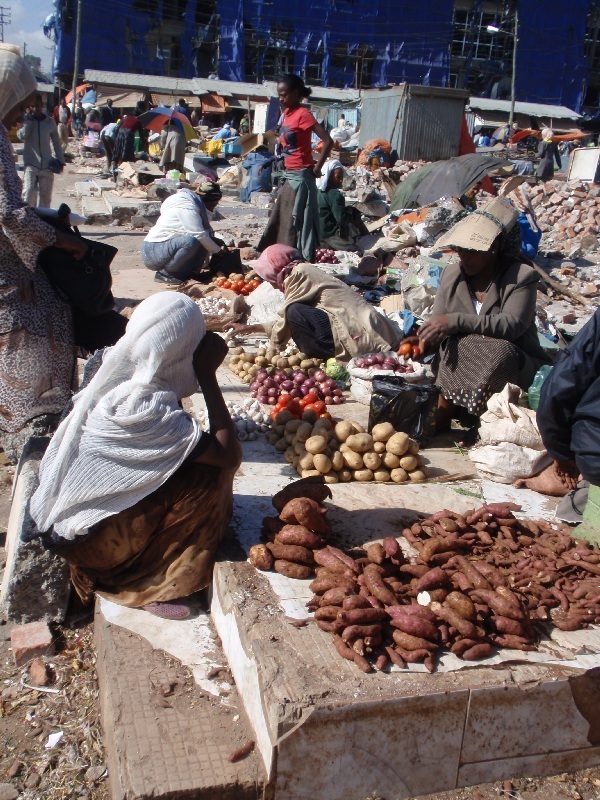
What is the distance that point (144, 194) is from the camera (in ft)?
51.3

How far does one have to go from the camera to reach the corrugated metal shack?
69.9 feet

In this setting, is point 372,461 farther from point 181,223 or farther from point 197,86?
point 197,86

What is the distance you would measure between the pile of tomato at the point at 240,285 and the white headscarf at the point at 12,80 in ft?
14.8

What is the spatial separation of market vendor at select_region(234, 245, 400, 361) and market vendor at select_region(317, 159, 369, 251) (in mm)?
4896

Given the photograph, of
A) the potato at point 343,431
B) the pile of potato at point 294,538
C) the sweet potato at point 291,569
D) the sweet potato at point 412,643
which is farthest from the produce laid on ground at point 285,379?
the sweet potato at point 412,643

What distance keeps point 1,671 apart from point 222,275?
643cm

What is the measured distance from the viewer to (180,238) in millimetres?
8195

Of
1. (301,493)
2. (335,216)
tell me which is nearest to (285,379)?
(301,493)

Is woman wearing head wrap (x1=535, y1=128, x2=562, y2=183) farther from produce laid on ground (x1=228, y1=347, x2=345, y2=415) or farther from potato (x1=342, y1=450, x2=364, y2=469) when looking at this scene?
potato (x1=342, y1=450, x2=364, y2=469)

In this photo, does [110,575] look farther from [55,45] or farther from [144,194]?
[55,45]

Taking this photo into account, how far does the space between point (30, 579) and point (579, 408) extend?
92.7 inches

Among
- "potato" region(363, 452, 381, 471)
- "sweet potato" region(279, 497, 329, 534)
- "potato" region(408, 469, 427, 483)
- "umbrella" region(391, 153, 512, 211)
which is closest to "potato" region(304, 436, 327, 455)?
"potato" region(363, 452, 381, 471)

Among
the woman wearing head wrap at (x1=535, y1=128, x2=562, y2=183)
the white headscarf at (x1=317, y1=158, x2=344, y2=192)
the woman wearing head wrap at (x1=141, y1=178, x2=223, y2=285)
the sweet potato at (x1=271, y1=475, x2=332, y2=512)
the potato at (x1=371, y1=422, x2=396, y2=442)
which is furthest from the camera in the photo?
the woman wearing head wrap at (x1=535, y1=128, x2=562, y2=183)

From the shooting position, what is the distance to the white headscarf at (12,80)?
341 centimetres
